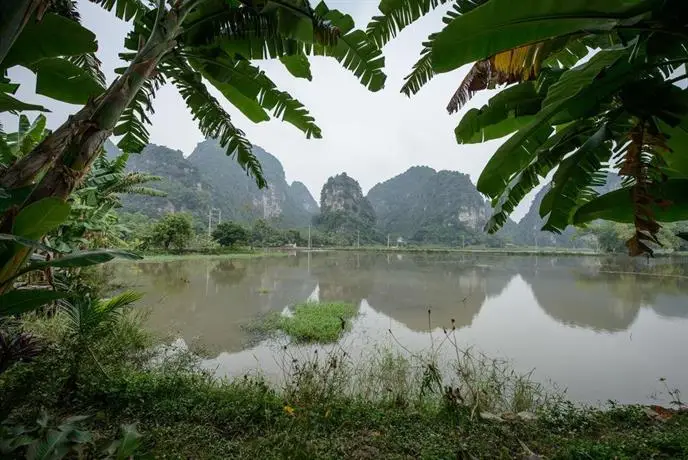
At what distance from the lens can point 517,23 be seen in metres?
0.90

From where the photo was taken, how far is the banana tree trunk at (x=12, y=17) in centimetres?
77

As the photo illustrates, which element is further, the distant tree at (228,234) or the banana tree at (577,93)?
the distant tree at (228,234)

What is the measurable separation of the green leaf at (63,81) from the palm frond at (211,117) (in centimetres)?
37

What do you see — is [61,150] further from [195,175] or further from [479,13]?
[195,175]

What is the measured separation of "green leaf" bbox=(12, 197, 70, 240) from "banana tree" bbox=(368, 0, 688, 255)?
1298 millimetres

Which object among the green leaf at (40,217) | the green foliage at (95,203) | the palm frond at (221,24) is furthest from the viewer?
the green foliage at (95,203)

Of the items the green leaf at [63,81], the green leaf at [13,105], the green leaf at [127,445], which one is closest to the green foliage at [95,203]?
the green leaf at [63,81]

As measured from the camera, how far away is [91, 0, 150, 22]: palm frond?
173 centimetres

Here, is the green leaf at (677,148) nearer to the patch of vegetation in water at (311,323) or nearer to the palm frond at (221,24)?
the palm frond at (221,24)

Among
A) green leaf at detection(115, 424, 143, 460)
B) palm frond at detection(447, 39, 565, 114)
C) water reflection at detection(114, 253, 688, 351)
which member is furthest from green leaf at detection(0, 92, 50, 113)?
water reflection at detection(114, 253, 688, 351)

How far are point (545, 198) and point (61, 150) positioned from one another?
86.6 inches

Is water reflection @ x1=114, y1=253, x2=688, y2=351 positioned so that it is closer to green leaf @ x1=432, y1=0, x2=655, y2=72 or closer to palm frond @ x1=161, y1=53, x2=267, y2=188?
palm frond @ x1=161, y1=53, x2=267, y2=188

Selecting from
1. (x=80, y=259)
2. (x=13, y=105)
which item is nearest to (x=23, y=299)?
(x=80, y=259)

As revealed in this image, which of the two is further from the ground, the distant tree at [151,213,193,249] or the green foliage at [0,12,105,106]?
the green foliage at [0,12,105,106]
